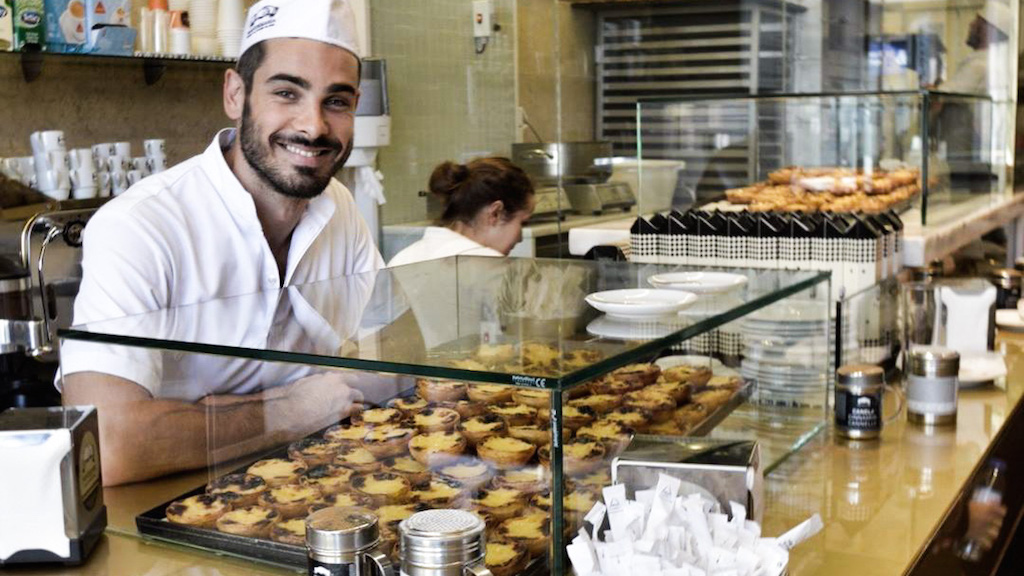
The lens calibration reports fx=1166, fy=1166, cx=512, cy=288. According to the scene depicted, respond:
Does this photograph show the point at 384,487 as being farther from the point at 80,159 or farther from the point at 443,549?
the point at 80,159

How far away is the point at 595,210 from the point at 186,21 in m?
1.86

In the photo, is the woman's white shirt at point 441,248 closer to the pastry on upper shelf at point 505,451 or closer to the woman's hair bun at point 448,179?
the woman's hair bun at point 448,179

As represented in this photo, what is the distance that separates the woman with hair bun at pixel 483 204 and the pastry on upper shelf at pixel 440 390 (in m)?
2.24

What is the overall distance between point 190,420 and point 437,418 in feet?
1.31

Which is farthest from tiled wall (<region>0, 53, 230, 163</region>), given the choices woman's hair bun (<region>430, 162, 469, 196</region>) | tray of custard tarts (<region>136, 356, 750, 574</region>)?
tray of custard tarts (<region>136, 356, 750, 574</region>)

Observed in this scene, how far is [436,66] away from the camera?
5059mm

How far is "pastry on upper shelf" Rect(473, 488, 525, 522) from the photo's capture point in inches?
53.9

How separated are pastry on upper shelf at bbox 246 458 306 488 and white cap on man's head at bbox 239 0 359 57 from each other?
4.40 feet

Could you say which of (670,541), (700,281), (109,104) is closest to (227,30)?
(109,104)

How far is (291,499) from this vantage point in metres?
1.51

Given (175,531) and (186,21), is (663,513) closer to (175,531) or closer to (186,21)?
(175,531)

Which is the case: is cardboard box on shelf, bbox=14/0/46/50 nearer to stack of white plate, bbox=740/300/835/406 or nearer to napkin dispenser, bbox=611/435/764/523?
stack of white plate, bbox=740/300/835/406

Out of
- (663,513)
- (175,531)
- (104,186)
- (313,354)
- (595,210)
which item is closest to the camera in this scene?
(663,513)

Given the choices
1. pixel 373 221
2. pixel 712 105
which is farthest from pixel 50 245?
pixel 712 105
